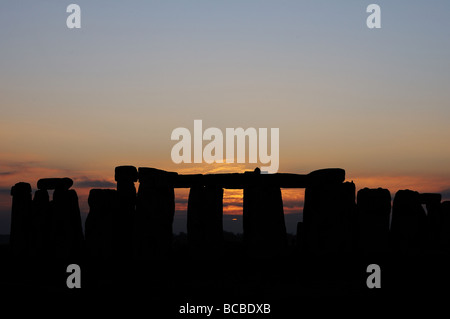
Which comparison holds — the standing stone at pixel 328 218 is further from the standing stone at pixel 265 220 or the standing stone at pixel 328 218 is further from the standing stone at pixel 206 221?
the standing stone at pixel 206 221

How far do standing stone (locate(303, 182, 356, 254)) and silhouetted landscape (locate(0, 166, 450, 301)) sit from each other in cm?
2

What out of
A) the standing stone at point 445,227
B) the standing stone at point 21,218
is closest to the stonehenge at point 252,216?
the standing stone at point 445,227

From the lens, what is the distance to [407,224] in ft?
62.9

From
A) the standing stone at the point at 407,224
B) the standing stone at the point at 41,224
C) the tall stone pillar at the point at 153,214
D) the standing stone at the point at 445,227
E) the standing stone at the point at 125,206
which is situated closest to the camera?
the tall stone pillar at the point at 153,214

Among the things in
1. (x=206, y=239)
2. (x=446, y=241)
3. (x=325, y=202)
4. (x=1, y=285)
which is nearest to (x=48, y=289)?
(x=1, y=285)

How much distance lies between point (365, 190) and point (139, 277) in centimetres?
607

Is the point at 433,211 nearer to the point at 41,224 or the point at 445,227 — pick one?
the point at 445,227

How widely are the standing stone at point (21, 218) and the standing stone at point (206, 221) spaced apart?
5465 millimetres

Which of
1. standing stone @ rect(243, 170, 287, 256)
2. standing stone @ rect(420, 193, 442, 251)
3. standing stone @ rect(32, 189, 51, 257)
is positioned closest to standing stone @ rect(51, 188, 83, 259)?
standing stone @ rect(32, 189, 51, 257)

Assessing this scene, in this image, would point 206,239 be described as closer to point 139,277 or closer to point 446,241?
point 139,277

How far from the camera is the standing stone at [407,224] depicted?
19.2 meters

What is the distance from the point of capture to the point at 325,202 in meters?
17.8

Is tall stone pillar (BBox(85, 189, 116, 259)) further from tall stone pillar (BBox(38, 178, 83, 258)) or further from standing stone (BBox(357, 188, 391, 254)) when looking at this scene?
standing stone (BBox(357, 188, 391, 254))

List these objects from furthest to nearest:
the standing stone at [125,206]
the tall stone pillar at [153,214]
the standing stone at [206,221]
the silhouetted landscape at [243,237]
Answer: the standing stone at [125,206] → the tall stone pillar at [153,214] → the standing stone at [206,221] → the silhouetted landscape at [243,237]
